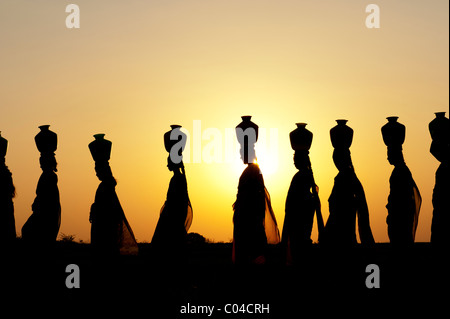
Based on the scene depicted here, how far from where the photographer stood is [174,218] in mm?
21219

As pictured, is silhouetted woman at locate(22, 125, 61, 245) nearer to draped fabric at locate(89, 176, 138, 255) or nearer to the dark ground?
the dark ground

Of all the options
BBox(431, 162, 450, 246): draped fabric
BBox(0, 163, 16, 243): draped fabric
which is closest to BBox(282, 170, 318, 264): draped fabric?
BBox(431, 162, 450, 246): draped fabric

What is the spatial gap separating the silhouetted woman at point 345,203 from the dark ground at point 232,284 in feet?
1.13

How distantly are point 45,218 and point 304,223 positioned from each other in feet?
19.7

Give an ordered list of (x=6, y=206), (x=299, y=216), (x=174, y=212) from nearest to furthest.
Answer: (x=174, y=212)
(x=299, y=216)
(x=6, y=206)

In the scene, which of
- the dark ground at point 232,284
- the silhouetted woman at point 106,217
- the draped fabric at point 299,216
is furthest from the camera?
the silhouetted woman at point 106,217

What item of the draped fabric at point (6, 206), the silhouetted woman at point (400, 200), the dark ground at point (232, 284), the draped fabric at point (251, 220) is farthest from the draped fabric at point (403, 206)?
the draped fabric at point (6, 206)

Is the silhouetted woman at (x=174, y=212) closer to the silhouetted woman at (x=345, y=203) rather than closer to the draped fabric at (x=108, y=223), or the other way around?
the draped fabric at (x=108, y=223)

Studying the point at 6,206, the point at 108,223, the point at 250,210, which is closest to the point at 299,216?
the point at 250,210

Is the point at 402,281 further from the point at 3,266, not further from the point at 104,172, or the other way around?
the point at 3,266

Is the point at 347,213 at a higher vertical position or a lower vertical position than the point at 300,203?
lower

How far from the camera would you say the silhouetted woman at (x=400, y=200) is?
822 inches

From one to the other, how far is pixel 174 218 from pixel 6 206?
445cm

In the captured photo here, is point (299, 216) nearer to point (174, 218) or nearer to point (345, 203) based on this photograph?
point (345, 203)
